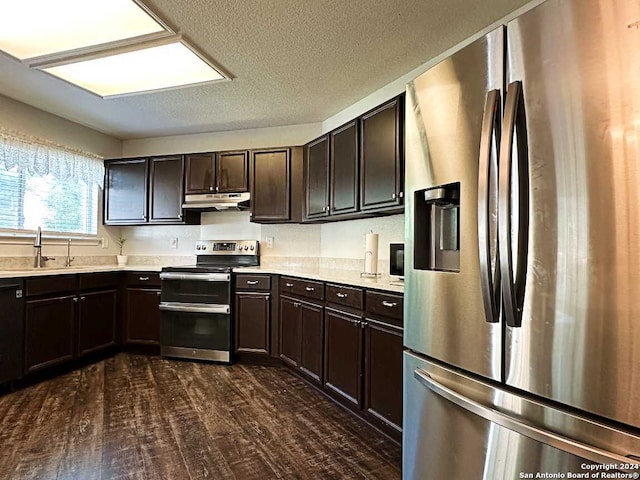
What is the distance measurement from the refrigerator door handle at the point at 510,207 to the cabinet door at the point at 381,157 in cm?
146

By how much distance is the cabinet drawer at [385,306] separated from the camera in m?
2.09

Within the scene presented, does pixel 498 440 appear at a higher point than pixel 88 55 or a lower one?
lower

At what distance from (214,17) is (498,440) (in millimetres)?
2454

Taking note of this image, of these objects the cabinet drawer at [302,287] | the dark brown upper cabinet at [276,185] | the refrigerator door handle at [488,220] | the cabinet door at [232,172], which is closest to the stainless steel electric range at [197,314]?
the cabinet drawer at [302,287]

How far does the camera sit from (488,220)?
113 centimetres

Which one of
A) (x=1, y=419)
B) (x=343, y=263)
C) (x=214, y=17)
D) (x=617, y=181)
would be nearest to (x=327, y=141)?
(x=343, y=263)

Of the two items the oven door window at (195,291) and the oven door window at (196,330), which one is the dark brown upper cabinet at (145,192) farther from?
the oven door window at (196,330)

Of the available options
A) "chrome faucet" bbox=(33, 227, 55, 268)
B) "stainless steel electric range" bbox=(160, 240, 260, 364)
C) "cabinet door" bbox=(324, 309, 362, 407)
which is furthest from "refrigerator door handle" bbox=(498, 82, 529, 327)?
"chrome faucet" bbox=(33, 227, 55, 268)

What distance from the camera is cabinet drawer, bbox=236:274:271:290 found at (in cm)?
369

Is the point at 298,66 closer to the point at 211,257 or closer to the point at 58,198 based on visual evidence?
the point at 211,257

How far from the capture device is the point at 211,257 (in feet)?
14.5

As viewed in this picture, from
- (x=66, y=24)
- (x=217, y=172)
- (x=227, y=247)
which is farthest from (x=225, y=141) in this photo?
(x=66, y=24)

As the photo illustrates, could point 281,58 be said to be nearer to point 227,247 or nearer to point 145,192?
point 227,247

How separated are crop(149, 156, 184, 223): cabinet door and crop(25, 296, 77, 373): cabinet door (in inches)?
48.6
